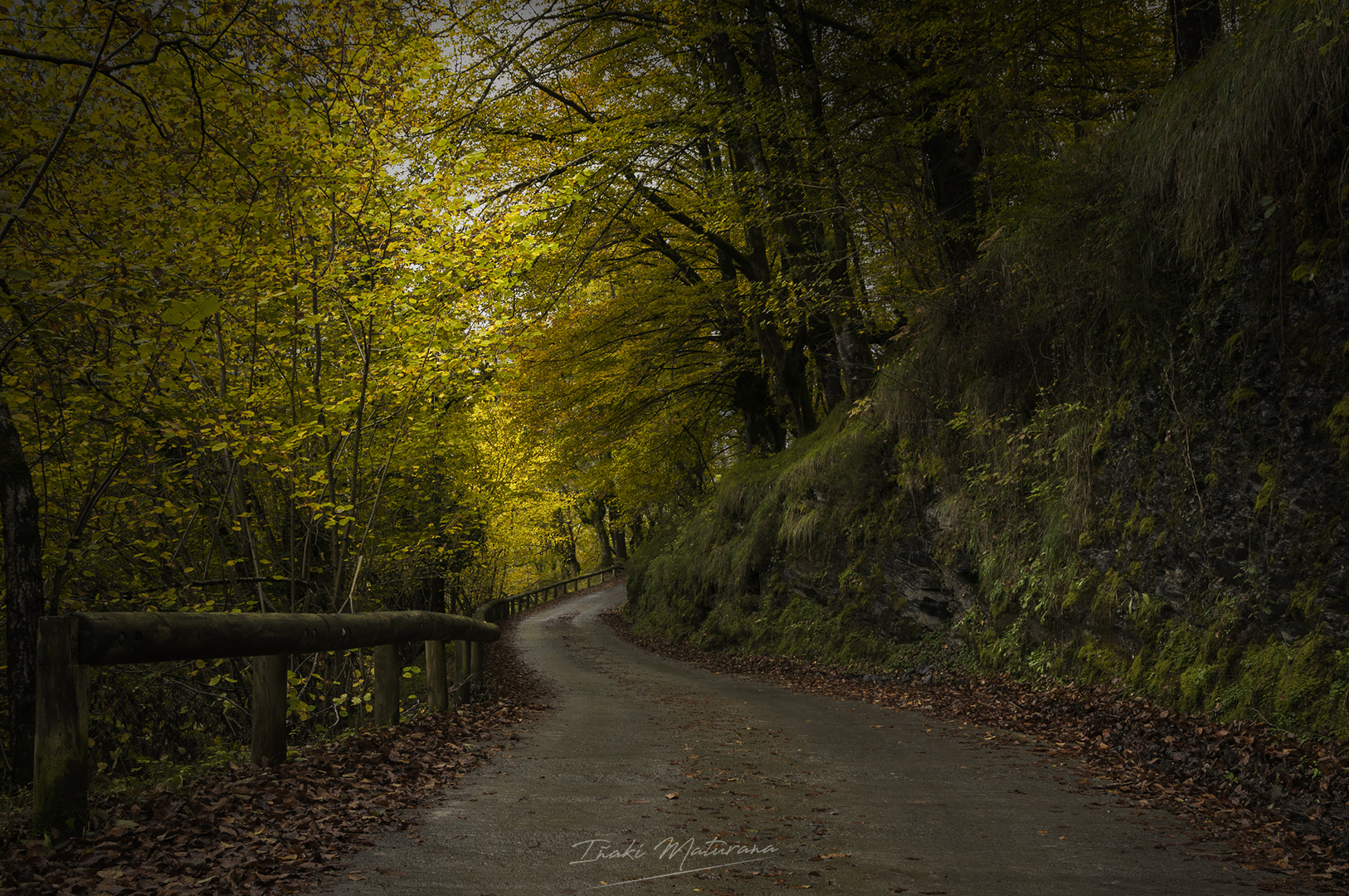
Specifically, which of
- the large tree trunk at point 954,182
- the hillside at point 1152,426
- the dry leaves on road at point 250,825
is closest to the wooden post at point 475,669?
the dry leaves on road at point 250,825

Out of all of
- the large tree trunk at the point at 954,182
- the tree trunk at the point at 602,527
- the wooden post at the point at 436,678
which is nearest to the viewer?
the wooden post at the point at 436,678

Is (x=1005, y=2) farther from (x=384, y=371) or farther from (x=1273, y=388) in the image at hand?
(x=384, y=371)

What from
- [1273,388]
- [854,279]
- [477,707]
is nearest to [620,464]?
[854,279]

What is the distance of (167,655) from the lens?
4.22m

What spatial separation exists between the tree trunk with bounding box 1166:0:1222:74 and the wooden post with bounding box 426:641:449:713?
9841 millimetres

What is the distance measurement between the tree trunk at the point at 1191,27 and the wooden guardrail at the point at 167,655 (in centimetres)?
988

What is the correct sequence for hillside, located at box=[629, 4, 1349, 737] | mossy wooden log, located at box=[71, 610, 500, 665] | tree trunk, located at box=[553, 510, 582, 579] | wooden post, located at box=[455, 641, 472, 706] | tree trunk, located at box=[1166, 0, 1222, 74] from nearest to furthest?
mossy wooden log, located at box=[71, 610, 500, 665] → hillside, located at box=[629, 4, 1349, 737] → tree trunk, located at box=[1166, 0, 1222, 74] → wooden post, located at box=[455, 641, 472, 706] → tree trunk, located at box=[553, 510, 582, 579]

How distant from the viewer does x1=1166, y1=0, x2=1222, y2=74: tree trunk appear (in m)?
9.45

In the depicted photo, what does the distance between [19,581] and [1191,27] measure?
1239 cm

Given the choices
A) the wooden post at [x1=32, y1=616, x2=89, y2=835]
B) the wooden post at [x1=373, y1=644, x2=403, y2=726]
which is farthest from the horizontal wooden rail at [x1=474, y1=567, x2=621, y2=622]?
the wooden post at [x1=32, y1=616, x2=89, y2=835]

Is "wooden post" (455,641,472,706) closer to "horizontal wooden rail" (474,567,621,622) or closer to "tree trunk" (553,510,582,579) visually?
"horizontal wooden rail" (474,567,621,622)

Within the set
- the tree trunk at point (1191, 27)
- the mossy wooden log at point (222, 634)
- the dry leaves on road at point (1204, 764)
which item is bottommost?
the dry leaves on road at point (1204, 764)

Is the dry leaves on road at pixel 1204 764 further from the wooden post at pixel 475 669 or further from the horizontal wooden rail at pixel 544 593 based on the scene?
the horizontal wooden rail at pixel 544 593

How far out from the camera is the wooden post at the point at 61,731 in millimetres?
3643
